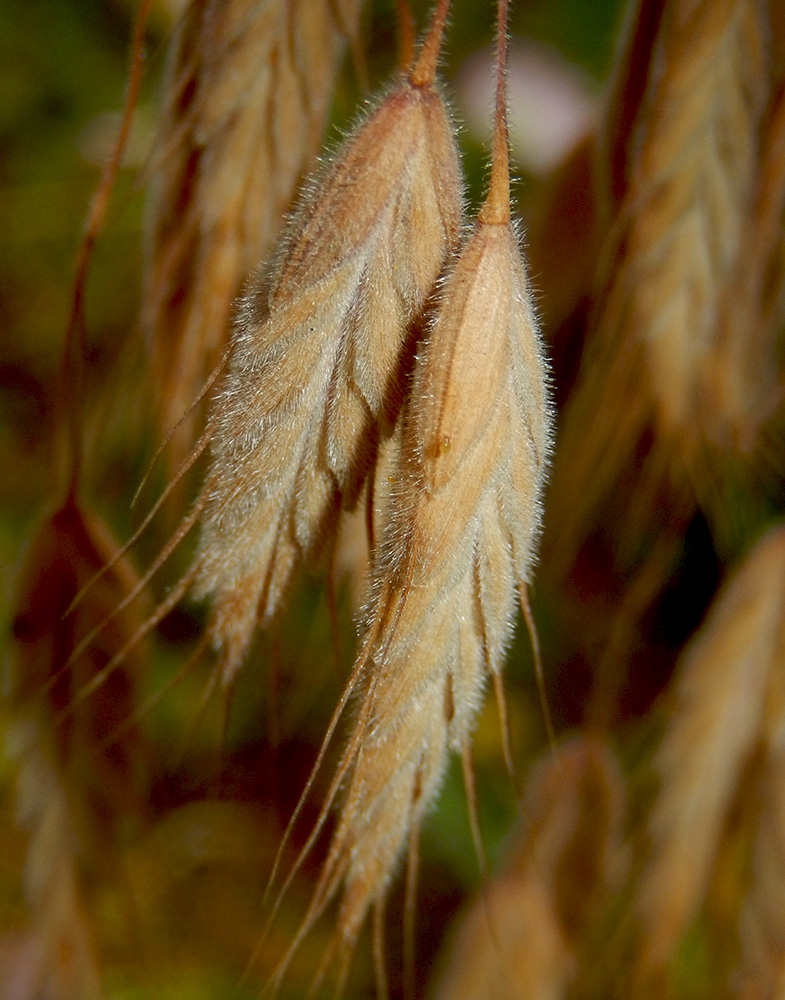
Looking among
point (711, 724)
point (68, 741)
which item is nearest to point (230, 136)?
point (68, 741)

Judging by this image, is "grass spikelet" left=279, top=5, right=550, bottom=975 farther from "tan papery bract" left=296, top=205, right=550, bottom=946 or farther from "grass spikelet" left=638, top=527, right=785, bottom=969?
"grass spikelet" left=638, top=527, right=785, bottom=969

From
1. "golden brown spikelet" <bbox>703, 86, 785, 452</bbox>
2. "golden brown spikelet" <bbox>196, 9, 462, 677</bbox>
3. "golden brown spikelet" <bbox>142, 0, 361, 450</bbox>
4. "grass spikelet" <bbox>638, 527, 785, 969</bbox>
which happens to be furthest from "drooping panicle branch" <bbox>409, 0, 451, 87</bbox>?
"grass spikelet" <bbox>638, 527, 785, 969</bbox>

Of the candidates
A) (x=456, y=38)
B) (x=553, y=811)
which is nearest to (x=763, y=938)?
(x=553, y=811)

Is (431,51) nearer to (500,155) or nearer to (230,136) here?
(500,155)

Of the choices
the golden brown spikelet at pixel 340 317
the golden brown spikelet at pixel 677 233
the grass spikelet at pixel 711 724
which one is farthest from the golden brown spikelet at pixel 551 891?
the golden brown spikelet at pixel 340 317

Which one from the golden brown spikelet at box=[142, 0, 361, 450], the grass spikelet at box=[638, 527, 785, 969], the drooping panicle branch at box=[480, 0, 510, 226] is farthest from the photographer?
the grass spikelet at box=[638, 527, 785, 969]
